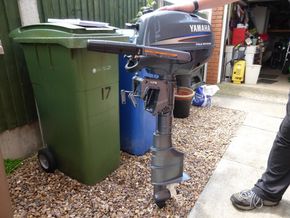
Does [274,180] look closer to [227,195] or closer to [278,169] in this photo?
[278,169]

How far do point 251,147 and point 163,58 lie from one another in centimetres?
184

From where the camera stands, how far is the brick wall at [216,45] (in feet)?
15.2

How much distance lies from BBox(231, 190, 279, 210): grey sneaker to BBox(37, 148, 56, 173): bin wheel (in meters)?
1.45

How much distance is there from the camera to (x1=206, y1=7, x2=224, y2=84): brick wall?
463cm

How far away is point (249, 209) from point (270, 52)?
8507mm

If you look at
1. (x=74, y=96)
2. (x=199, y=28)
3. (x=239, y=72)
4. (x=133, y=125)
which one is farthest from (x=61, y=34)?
(x=239, y=72)

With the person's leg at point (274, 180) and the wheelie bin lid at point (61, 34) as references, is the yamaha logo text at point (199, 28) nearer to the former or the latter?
the wheelie bin lid at point (61, 34)

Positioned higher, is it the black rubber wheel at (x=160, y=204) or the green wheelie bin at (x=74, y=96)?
the green wheelie bin at (x=74, y=96)

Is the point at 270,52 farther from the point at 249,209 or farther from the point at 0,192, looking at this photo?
the point at 0,192

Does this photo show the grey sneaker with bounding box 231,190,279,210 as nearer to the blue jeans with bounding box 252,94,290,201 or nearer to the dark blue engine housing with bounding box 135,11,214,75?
the blue jeans with bounding box 252,94,290,201

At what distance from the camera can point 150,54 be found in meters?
1.10

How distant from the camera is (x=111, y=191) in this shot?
1.74 metres

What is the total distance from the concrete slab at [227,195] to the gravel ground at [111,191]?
0.20 ft

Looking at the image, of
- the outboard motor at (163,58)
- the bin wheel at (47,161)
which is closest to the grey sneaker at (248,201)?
the outboard motor at (163,58)
